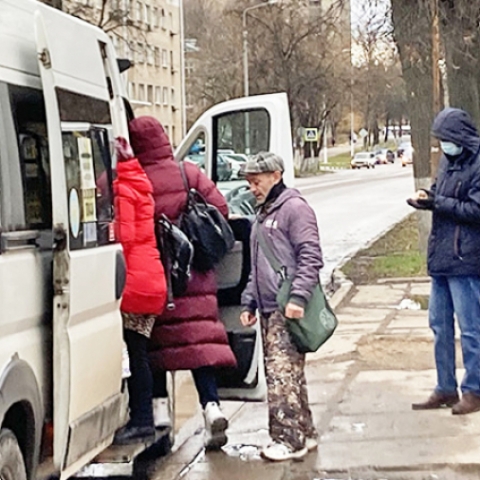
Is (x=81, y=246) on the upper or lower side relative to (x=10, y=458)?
upper

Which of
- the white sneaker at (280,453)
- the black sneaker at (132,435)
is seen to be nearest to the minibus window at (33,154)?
the black sneaker at (132,435)

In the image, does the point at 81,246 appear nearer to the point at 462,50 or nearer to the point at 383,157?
the point at 462,50

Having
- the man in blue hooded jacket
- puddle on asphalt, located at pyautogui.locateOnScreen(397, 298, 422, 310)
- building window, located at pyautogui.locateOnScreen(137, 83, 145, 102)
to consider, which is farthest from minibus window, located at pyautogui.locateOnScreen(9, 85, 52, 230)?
building window, located at pyautogui.locateOnScreen(137, 83, 145, 102)

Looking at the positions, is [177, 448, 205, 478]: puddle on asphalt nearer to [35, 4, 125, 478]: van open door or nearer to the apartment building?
[35, 4, 125, 478]: van open door

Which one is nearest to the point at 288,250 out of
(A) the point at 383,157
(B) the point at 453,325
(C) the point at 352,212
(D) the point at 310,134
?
(B) the point at 453,325

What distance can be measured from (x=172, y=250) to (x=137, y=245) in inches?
11.7

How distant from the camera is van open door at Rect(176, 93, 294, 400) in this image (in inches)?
278

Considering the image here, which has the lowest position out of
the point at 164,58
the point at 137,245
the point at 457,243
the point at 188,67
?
the point at 457,243

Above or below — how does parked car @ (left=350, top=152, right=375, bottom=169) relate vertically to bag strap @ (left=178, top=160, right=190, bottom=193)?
below

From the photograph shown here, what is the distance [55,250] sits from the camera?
16.0 feet

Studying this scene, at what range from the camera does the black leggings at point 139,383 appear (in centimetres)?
637

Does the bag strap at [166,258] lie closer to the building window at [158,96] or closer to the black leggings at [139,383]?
the black leggings at [139,383]

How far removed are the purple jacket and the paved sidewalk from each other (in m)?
0.90

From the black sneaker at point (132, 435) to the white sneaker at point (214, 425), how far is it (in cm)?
48
